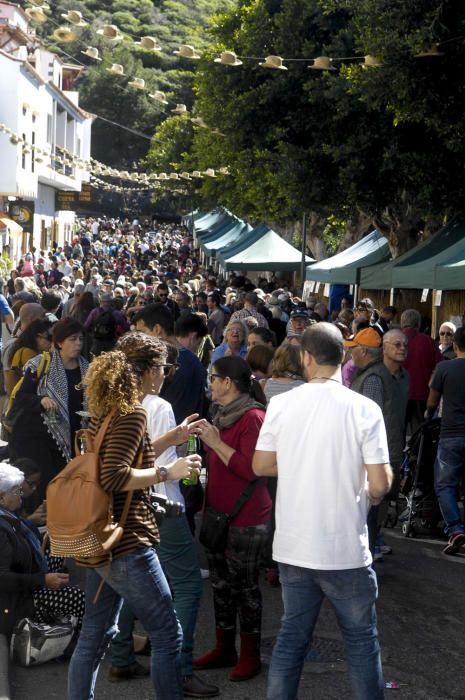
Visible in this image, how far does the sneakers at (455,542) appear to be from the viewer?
26.8 feet

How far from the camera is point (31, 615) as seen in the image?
580 centimetres

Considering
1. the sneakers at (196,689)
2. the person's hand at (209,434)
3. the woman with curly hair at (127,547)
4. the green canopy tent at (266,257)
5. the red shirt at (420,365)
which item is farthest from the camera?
the green canopy tent at (266,257)

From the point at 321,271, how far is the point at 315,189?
171 centimetres

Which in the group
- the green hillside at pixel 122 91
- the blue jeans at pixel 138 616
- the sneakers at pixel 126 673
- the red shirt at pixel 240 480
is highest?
the green hillside at pixel 122 91

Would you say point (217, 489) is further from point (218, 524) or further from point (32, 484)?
point (32, 484)

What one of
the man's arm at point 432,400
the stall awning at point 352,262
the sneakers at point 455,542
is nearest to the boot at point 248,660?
the sneakers at point 455,542

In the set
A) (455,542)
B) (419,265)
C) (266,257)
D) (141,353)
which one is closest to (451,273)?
(419,265)

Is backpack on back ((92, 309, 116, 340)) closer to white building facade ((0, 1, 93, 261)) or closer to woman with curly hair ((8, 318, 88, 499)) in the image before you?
woman with curly hair ((8, 318, 88, 499))

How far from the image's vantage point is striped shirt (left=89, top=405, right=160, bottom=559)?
4102 millimetres

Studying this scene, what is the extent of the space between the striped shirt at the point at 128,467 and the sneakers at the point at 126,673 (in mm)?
1382

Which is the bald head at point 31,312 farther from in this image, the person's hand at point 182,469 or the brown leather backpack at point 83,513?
the brown leather backpack at point 83,513

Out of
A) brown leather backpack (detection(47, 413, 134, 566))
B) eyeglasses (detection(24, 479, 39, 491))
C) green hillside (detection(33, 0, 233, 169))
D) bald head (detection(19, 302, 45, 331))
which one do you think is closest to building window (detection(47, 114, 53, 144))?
green hillside (detection(33, 0, 233, 169))

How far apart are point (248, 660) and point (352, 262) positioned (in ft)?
50.2

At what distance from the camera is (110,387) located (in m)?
4.23
